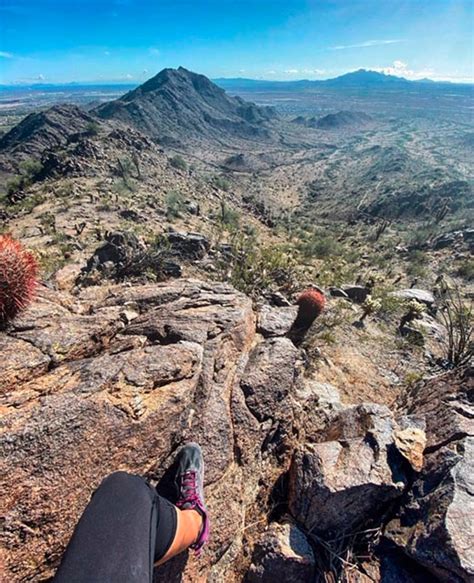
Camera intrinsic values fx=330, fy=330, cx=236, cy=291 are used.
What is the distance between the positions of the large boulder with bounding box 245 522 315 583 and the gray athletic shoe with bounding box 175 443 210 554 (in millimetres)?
516

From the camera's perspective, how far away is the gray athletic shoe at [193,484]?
9.55 ft

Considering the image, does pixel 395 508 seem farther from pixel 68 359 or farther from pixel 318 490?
pixel 68 359

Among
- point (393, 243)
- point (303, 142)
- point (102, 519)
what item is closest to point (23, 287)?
point (102, 519)

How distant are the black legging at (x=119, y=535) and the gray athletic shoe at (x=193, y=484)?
26 cm

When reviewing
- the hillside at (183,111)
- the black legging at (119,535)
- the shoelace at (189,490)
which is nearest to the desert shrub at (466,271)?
the shoelace at (189,490)

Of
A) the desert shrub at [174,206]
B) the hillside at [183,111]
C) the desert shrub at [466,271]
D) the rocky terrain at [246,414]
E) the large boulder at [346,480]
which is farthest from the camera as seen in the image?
the hillside at [183,111]

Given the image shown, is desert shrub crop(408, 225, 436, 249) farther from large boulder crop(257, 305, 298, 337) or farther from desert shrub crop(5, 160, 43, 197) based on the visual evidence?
desert shrub crop(5, 160, 43, 197)

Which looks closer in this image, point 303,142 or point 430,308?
point 430,308

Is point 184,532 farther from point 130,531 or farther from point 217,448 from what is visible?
point 217,448

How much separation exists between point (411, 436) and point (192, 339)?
9.11 feet

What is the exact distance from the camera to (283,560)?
115 inches

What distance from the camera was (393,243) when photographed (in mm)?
22141

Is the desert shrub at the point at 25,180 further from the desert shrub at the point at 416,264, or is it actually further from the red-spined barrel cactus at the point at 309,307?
the desert shrub at the point at 416,264

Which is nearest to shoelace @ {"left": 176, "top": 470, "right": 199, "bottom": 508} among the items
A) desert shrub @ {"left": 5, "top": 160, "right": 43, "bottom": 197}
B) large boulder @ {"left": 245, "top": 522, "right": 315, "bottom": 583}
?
large boulder @ {"left": 245, "top": 522, "right": 315, "bottom": 583}
